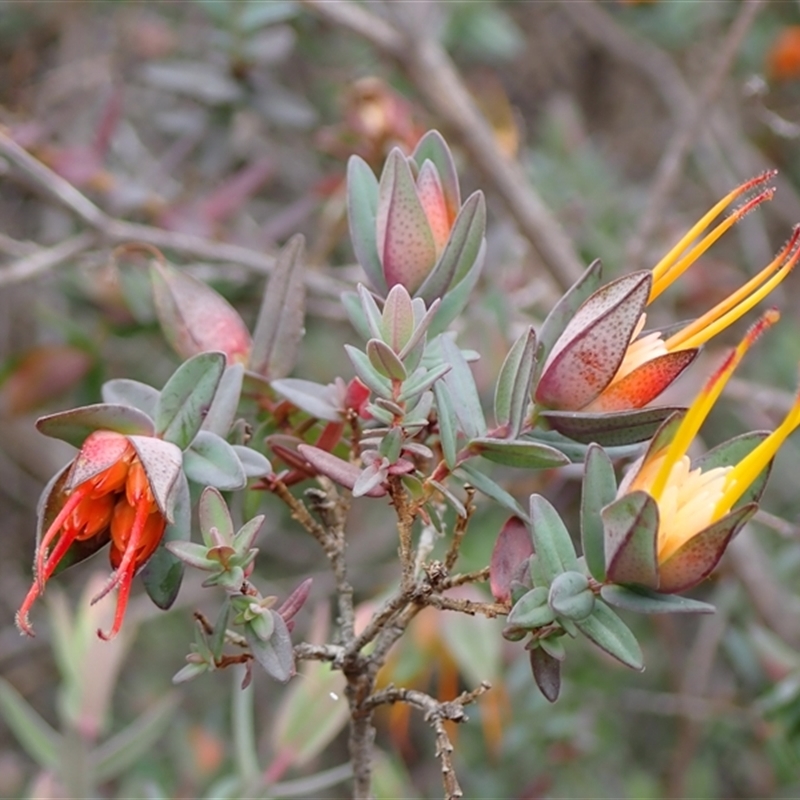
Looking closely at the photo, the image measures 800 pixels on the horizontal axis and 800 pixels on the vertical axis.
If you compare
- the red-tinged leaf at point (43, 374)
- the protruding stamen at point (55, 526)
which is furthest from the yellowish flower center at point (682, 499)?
the red-tinged leaf at point (43, 374)

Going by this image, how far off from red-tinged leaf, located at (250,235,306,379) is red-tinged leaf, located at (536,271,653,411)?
0.68ft

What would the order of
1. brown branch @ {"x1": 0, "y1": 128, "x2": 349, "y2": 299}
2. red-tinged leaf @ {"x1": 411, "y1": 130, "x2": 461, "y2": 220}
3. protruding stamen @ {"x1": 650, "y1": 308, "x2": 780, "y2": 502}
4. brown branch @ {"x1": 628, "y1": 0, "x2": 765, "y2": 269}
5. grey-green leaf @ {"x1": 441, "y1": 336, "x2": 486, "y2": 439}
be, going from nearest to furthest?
protruding stamen @ {"x1": 650, "y1": 308, "x2": 780, "y2": 502}
grey-green leaf @ {"x1": 441, "y1": 336, "x2": 486, "y2": 439}
red-tinged leaf @ {"x1": 411, "y1": 130, "x2": 461, "y2": 220}
brown branch @ {"x1": 0, "y1": 128, "x2": 349, "y2": 299}
brown branch @ {"x1": 628, "y1": 0, "x2": 765, "y2": 269}

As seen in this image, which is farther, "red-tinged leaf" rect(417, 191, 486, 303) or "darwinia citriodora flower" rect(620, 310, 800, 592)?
"red-tinged leaf" rect(417, 191, 486, 303)

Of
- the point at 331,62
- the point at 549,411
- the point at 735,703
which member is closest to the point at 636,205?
the point at 331,62

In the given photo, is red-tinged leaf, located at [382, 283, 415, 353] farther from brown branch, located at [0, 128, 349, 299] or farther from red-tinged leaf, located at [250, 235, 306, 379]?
brown branch, located at [0, 128, 349, 299]

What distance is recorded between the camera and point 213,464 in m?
0.61

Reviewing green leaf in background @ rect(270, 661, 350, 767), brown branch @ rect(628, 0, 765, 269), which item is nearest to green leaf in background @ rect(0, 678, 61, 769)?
green leaf in background @ rect(270, 661, 350, 767)

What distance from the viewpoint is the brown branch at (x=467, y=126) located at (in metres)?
1.46

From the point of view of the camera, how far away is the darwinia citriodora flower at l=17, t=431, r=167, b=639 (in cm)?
55

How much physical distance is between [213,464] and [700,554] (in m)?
0.29

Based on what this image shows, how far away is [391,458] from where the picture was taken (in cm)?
57

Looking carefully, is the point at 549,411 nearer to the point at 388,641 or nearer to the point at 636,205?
the point at 388,641

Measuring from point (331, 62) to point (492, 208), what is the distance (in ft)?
1.44

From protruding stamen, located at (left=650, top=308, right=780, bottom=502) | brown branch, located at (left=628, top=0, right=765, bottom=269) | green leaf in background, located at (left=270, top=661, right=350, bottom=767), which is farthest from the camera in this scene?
brown branch, located at (left=628, top=0, right=765, bottom=269)
